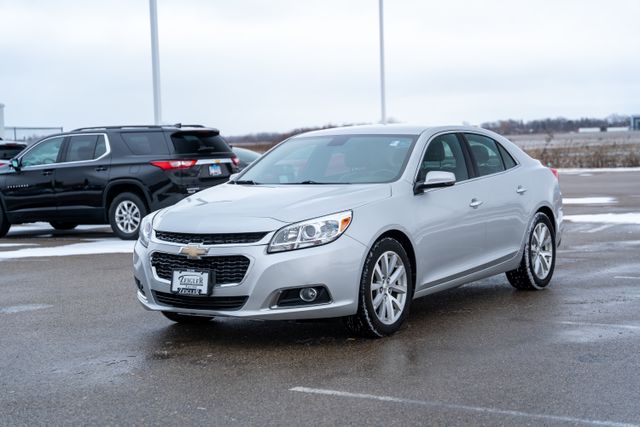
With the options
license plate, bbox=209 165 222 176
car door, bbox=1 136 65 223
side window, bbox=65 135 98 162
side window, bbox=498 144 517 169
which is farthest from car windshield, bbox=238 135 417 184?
car door, bbox=1 136 65 223

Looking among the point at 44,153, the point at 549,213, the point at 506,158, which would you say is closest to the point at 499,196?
the point at 506,158

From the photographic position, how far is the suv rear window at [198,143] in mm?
15648

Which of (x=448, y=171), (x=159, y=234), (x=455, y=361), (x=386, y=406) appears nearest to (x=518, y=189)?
(x=448, y=171)

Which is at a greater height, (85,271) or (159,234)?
(159,234)

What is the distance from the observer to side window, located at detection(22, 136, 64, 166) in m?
16.3

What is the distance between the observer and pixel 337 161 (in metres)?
8.22

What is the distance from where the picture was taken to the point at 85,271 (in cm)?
1170

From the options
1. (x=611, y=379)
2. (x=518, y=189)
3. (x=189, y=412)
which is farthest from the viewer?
(x=518, y=189)

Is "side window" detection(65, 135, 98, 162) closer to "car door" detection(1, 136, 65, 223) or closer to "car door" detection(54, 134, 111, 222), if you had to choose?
"car door" detection(54, 134, 111, 222)

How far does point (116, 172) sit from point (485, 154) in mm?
8142

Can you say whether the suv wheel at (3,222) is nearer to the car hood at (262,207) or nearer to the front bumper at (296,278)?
the car hood at (262,207)

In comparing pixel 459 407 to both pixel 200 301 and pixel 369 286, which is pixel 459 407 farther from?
pixel 200 301

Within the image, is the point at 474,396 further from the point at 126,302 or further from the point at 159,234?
the point at 126,302

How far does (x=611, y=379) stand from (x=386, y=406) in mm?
1515
